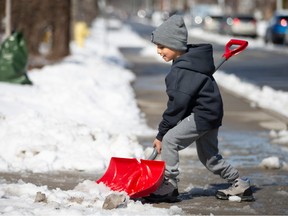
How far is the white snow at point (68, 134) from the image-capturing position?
6.37m

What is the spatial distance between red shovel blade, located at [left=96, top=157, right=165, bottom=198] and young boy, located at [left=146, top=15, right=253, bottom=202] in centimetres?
10

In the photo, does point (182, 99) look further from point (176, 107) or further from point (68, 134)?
point (68, 134)

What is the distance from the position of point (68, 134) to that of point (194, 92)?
278 centimetres

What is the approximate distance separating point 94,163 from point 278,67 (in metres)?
19.3

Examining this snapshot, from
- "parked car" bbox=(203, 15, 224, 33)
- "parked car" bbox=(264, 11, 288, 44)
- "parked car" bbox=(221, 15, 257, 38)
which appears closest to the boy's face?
"parked car" bbox=(264, 11, 288, 44)

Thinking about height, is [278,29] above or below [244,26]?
above

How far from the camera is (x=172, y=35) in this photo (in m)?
6.72

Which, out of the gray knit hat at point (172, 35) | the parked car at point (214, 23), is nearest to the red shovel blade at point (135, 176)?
the gray knit hat at point (172, 35)

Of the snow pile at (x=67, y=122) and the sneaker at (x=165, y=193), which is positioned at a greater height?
the sneaker at (x=165, y=193)

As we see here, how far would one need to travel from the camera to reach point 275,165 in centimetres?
860

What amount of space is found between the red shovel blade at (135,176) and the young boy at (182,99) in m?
0.10

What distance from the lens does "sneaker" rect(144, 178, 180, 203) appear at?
22.2 feet

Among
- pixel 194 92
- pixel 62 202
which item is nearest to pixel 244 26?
pixel 194 92

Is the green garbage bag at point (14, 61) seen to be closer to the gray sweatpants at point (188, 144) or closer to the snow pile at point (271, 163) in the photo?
the snow pile at point (271, 163)
